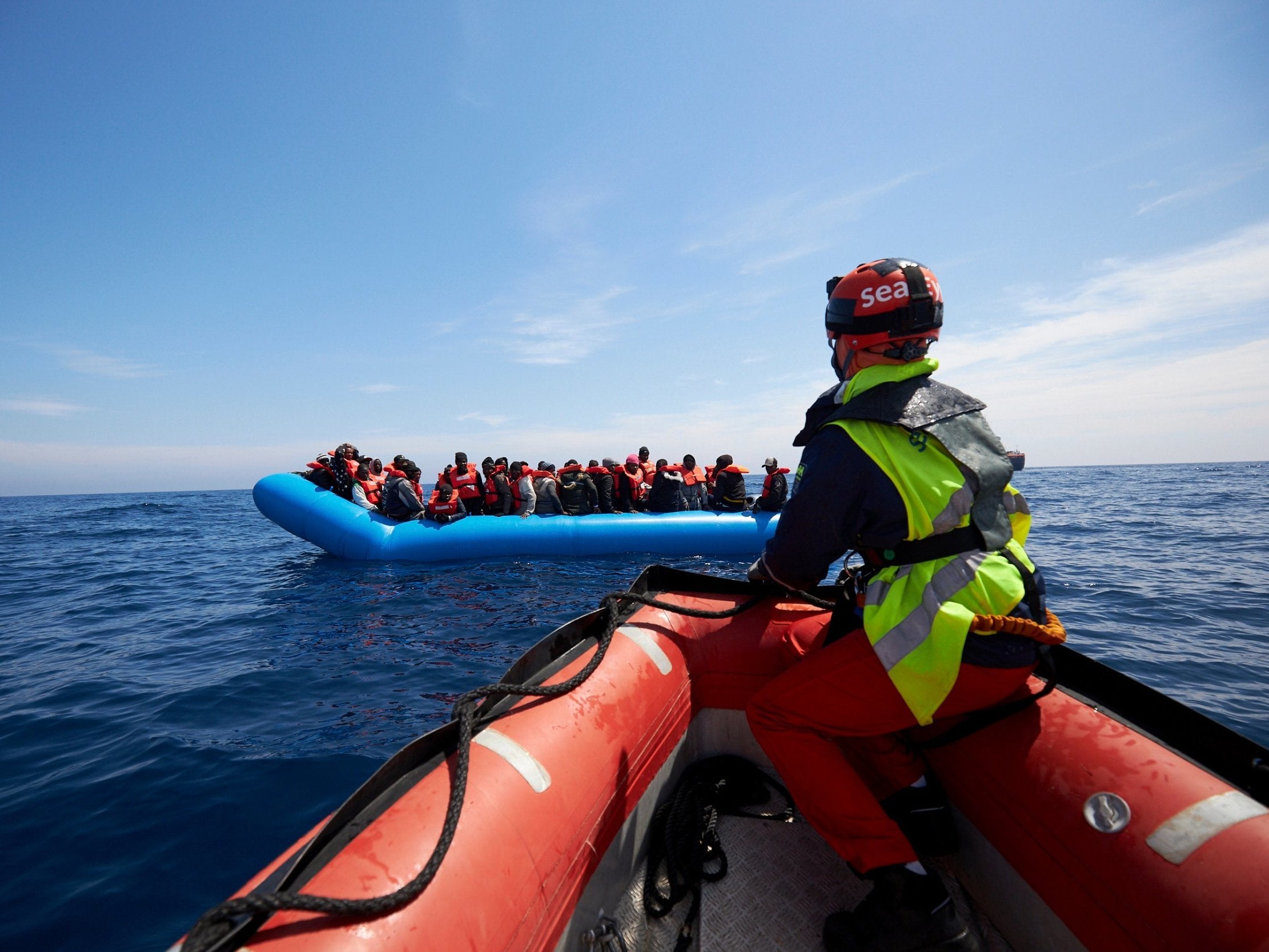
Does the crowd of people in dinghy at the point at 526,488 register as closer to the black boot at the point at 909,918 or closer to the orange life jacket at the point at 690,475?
the orange life jacket at the point at 690,475

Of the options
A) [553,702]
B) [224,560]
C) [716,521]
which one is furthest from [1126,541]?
[224,560]

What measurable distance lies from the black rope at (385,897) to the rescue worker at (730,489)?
10.3 metres

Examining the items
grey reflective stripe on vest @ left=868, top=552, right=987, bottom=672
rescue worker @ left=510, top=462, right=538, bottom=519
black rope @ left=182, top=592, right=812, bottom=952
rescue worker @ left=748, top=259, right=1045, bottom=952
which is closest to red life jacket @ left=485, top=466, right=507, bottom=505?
rescue worker @ left=510, top=462, right=538, bottom=519

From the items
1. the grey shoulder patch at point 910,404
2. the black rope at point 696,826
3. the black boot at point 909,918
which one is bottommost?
the black rope at point 696,826

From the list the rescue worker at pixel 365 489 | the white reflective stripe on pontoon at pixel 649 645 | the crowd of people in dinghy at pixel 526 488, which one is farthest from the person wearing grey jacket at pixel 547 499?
the white reflective stripe on pontoon at pixel 649 645

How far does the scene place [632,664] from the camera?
91.0 inches

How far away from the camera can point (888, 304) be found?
5.68ft

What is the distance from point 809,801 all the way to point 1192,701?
4.76 m

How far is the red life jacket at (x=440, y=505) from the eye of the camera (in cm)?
1077

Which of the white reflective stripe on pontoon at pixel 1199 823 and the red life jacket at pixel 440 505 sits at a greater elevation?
the red life jacket at pixel 440 505

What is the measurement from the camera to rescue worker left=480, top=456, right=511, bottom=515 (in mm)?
11594

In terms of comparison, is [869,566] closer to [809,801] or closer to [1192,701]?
[809,801]

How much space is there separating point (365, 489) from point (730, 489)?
754cm

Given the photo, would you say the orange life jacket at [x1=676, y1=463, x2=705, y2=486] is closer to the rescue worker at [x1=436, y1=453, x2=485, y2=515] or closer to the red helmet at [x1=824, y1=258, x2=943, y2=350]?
the rescue worker at [x1=436, y1=453, x2=485, y2=515]
